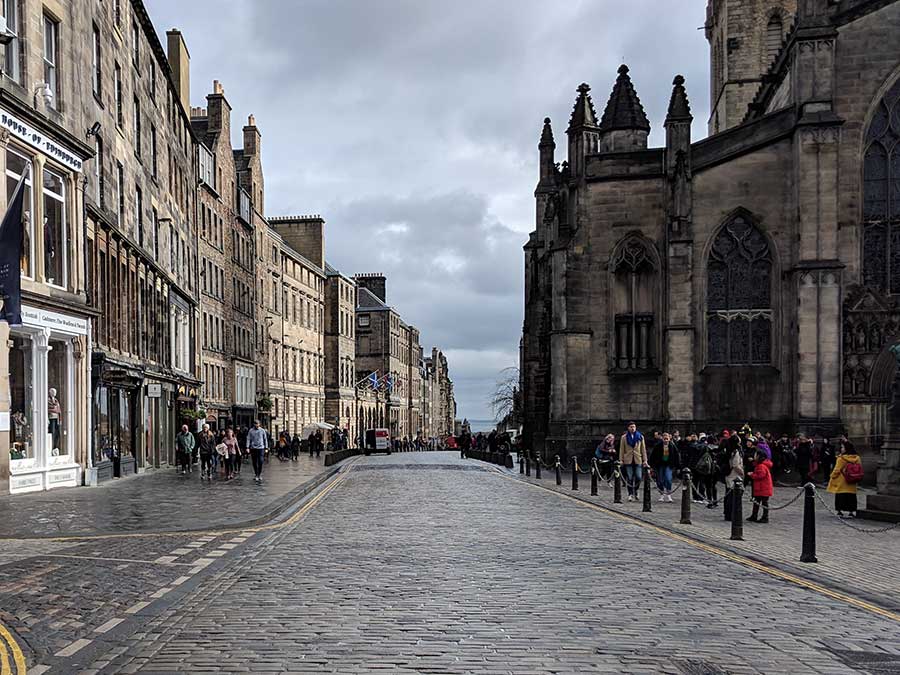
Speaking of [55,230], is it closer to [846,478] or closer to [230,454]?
[230,454]

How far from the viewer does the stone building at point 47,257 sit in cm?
2086

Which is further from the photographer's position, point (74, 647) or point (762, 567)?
point (762, 567)

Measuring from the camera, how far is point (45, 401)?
22.3 meters

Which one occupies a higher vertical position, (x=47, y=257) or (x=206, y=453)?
(x=47, y=257)

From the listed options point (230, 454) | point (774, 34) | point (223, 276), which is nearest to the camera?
point (230, 454)

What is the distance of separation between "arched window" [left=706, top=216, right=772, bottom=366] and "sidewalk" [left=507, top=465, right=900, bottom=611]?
40.6 ft

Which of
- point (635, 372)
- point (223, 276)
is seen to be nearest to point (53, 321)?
point (635, 372)

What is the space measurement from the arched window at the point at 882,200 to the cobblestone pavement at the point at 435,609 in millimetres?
21678

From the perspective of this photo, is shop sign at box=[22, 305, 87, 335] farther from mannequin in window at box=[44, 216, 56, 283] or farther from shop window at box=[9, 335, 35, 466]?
mannequin in window at box=[44, 216, 56, 283]

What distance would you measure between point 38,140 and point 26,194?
1.18 meters

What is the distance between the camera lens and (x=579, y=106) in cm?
3669

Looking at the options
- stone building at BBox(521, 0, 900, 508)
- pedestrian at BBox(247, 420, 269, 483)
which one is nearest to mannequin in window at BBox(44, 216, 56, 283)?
pedestrian at BBox(247, 420, 269, 483)

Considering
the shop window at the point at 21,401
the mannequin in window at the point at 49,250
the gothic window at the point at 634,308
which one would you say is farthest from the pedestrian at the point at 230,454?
the gothic window at the point at 634,308

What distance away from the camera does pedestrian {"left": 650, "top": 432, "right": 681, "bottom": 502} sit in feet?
72.7
